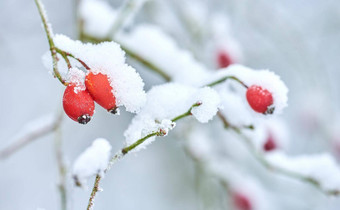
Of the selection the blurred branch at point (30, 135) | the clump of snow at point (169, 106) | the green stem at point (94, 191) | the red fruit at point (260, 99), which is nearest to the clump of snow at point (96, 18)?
the blurred branch at point (30, 135)

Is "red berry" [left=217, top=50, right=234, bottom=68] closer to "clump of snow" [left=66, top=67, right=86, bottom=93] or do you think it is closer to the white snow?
the white snow

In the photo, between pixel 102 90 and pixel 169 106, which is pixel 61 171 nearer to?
pixel 169 106

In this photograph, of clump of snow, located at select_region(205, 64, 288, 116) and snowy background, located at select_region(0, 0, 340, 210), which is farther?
snowy background, located at select_region(0, 0, 340, 210)

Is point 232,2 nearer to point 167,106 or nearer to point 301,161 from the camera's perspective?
point 301,161

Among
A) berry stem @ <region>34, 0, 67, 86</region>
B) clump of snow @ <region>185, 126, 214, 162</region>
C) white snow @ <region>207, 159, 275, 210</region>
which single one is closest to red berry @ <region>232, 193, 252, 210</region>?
white snow @ <region>207, 159, 275, 210</region>

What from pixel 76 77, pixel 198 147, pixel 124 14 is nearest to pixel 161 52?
pixel 124 14
